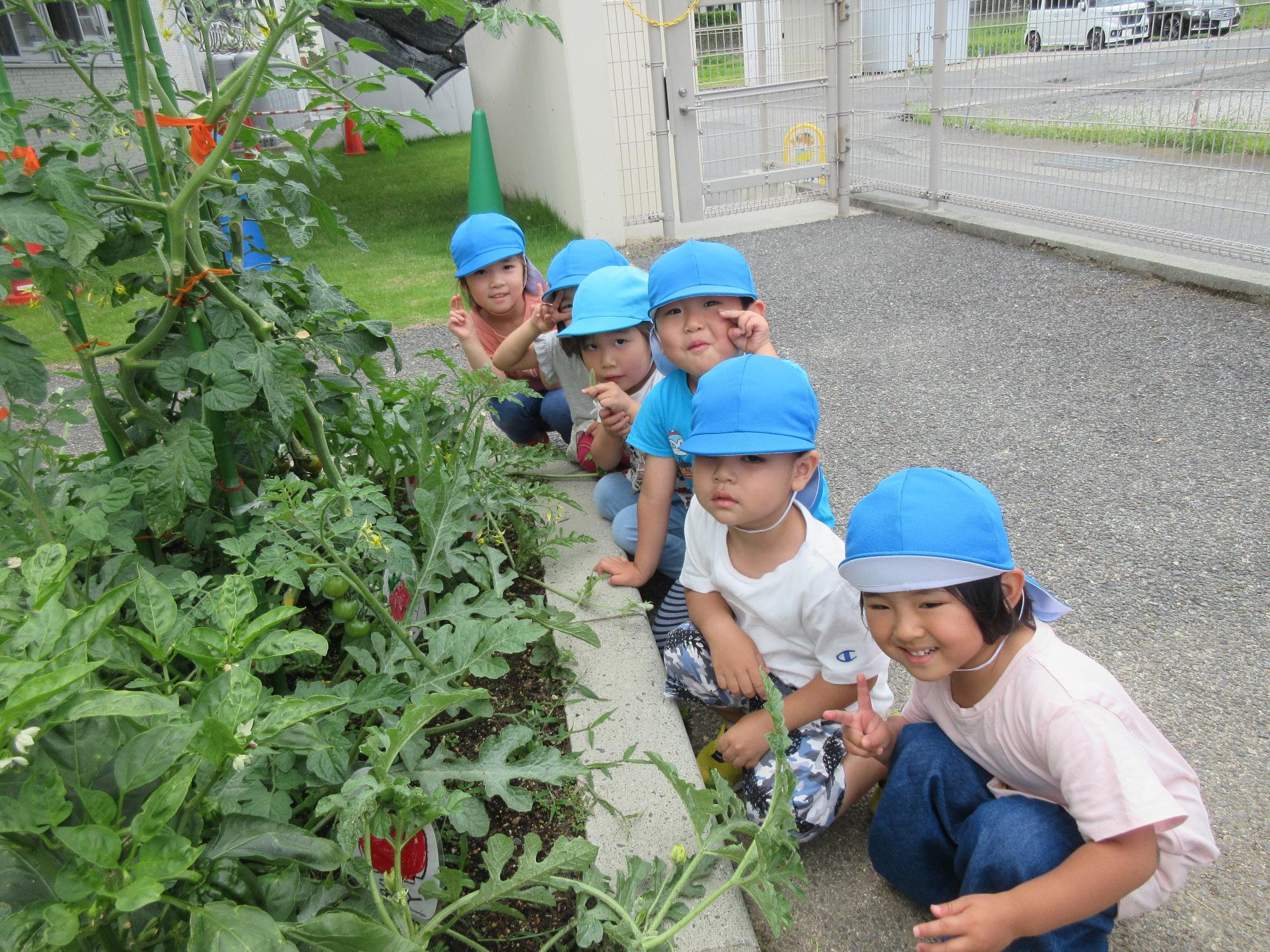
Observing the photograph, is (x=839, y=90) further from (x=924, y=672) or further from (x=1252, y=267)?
(x=924, y=672)

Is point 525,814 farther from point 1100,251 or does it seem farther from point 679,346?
point 1100,251

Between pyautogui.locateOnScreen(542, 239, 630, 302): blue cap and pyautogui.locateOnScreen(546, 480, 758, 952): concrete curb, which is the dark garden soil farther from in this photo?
pyautogui.locateOnScreen(542, 239, 630, 302): blue cap

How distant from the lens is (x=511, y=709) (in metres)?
2.21

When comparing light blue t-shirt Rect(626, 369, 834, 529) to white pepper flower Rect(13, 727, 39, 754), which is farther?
light blue t-shirt Rect(626, 369, 834, 529)

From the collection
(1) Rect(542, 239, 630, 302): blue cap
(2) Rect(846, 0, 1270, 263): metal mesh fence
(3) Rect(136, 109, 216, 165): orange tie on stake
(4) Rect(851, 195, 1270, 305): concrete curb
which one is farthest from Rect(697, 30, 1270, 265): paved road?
(3) Rect(136, 109, 216, 165): orange tie on stake

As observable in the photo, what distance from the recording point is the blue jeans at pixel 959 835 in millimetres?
1578

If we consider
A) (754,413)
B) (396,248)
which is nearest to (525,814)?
(754,413)

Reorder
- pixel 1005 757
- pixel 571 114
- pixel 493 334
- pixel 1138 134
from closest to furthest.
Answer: pixel 1005 757
pixel 493 334
pixel 1138 134
pixel 571 114

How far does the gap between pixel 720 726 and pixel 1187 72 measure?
5.10m

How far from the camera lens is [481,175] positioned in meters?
9.15

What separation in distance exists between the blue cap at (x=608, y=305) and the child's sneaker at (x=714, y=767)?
1.27 m

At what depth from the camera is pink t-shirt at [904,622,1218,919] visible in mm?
1448

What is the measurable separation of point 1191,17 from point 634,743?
5496mm

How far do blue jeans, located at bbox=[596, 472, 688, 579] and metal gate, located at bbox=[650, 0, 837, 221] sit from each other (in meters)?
5.82
